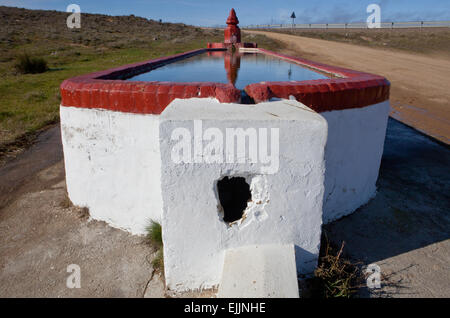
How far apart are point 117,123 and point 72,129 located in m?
0.69

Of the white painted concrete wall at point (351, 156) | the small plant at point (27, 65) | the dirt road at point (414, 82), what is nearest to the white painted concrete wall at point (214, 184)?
the white painted concrete wall at point (351, 156)

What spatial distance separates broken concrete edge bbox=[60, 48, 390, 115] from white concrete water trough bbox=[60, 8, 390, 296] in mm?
11

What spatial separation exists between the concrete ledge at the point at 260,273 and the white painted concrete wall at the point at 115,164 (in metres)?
1.25

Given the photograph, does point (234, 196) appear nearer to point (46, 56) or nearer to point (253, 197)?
point (253, 197)

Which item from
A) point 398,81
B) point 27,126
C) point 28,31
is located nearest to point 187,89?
point 27,126

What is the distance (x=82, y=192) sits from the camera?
3.65 meters

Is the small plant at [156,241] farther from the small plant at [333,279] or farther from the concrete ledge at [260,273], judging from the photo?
the small plant at [333,279]

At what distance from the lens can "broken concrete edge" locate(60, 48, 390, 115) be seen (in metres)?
2.80

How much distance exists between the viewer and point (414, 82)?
45.2 feet

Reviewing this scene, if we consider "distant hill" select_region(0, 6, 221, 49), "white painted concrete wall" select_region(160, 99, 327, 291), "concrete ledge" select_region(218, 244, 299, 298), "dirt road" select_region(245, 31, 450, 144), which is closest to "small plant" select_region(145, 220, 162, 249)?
"white painted concrete wall" select_region(160, 99, 327, 291)

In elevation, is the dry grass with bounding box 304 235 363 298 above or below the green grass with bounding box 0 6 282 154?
below

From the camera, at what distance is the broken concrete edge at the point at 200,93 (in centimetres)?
280

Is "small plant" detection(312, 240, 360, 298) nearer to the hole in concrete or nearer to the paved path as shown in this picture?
the paved path
